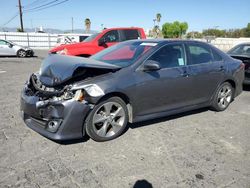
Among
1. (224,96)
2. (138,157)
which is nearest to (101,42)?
(224,96)

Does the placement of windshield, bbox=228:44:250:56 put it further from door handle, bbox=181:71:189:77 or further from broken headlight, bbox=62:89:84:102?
broken headlight, bbox=62:89:84:102

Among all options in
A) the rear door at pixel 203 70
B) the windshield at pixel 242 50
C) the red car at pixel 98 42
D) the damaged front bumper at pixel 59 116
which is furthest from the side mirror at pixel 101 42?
the damaged front bumper at pixel 59 116

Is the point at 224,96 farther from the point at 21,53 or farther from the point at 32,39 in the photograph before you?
the point at 32,39

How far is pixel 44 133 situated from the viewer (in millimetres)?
3729

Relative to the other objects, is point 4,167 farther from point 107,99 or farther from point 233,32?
point 233,32

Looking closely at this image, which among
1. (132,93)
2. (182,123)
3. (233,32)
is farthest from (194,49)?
(233,32)

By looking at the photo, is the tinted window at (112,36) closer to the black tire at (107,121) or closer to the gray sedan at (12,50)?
the black tire at (107,121)

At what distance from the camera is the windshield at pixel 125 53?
4.50 metres

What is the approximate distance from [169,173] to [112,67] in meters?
1.79

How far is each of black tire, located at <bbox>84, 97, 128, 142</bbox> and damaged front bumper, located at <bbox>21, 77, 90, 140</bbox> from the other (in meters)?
0.12

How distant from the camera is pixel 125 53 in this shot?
4859mm

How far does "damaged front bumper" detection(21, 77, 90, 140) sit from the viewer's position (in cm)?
361

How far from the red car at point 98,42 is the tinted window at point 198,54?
17.0ft

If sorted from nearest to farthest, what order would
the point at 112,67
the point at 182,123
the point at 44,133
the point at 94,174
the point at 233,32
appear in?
1. the point at 94,174
2. the point at 44,133
3. the point at 112,67
4. the point at 182,123
5. the point at 233,32
